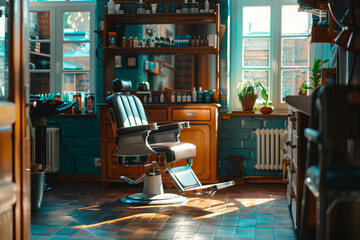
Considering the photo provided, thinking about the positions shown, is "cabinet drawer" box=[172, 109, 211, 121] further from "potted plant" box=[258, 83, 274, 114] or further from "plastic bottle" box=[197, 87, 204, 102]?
"potted plant" box=[258, 83, 274, 114]

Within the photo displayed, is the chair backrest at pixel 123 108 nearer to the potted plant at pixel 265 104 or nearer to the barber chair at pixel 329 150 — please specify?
the potted plant at pixel 265 104

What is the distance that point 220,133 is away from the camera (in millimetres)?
5824

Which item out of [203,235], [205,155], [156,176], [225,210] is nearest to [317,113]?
[203,235]

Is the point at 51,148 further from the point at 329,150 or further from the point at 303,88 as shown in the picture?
the point at 329,150

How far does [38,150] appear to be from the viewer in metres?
5.11

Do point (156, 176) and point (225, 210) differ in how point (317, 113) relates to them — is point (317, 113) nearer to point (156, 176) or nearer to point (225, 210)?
point (225, 210)

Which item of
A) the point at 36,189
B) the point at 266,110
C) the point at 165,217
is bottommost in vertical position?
the point at 165,217

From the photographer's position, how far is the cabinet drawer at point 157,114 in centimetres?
527

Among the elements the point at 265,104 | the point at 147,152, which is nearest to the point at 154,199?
the point at 147,152

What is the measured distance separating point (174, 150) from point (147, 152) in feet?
0.78

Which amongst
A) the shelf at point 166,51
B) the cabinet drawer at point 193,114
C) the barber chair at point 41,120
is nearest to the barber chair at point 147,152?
the cabinet drawer at point 193,114

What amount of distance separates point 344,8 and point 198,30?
121 inches

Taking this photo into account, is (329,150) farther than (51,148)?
No

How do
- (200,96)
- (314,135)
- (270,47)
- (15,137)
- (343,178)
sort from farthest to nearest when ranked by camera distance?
1. (270,47)
2. (200,96)
3. (15,137)
4. (314,135)
5. (343,178)
